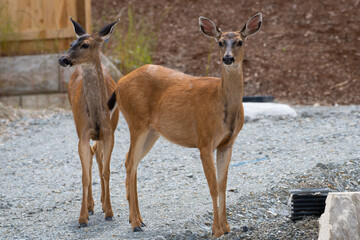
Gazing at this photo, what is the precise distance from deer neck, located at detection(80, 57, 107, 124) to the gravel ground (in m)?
1.00

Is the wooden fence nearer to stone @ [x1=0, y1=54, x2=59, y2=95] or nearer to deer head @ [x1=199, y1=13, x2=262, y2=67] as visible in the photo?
stone @ [x1=0, y1=54, x2=59, y2=95]

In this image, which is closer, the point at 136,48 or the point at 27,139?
the point at 27,139

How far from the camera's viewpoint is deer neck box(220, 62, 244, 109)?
4.80m

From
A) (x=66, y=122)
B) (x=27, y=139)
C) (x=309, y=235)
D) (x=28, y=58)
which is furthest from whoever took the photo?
(x=28, y=58)

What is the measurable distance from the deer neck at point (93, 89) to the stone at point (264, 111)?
4.66m

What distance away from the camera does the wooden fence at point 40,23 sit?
11711 mm

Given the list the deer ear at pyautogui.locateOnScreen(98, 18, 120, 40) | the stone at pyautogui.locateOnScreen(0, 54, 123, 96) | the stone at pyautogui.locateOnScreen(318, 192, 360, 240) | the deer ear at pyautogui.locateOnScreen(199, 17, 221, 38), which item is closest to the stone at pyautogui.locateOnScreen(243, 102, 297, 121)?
the stone at pyautogui.locateOnScreen(0, 54, 123, 96)

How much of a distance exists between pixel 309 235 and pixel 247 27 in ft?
5.72

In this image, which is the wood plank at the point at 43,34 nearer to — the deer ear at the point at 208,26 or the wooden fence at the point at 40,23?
the wooden fence at the point at 40,23

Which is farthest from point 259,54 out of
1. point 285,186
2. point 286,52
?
point 285,186

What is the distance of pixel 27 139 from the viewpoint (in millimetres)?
9375

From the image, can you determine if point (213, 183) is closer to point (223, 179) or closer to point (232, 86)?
point (223, 179)

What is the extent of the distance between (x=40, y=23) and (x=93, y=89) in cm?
668

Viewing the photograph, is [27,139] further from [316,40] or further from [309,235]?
[316,40]
